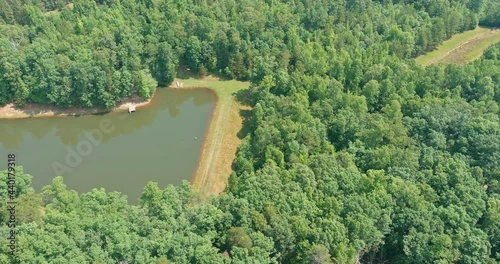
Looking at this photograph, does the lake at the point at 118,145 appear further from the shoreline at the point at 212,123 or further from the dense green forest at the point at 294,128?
the dense green forest at the point at 294,128

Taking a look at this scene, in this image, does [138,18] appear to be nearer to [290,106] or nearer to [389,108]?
[290,106]

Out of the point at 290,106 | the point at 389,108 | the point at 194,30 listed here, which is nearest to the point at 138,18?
the point at 194,30

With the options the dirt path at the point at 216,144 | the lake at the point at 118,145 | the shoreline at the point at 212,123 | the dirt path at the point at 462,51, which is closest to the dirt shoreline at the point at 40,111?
the shoreline at the point at 212,123

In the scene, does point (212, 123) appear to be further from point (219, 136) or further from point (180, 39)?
point (180, 39)

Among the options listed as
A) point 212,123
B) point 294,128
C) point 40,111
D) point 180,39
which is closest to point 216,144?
point 212,123

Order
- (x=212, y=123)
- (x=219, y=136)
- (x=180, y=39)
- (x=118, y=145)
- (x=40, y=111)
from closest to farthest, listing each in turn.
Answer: (x=219, y=136) < (x=118, y=145) < (x=212, y=123) < (x=40, y=111) < (x=180, y=39)

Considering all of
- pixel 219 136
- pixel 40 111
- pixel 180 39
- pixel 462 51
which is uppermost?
pixel 180 39
